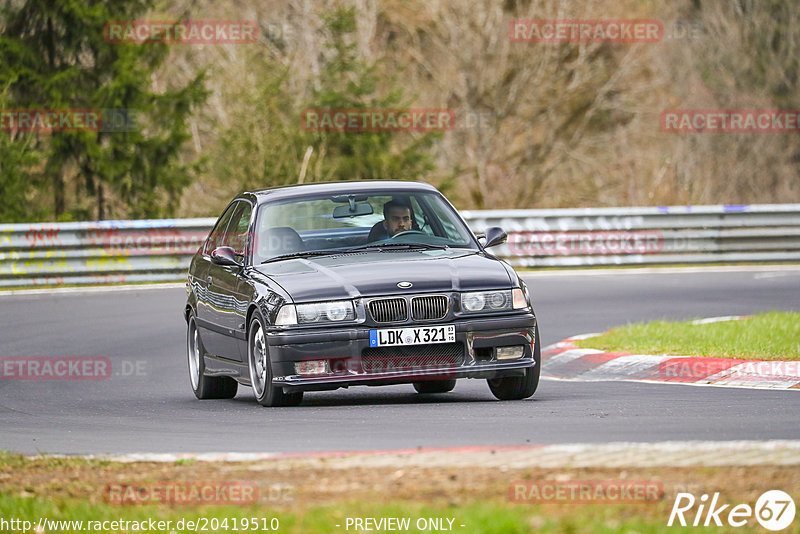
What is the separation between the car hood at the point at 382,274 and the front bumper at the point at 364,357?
243mm

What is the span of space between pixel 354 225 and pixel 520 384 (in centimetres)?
177

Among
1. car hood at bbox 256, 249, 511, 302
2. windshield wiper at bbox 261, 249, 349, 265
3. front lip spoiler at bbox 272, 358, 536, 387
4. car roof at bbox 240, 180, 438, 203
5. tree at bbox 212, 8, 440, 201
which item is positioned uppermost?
tree at bbox 212, 8, 440, 201

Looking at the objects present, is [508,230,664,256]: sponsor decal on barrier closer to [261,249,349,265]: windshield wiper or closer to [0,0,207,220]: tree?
[0,0,207,220]: tree

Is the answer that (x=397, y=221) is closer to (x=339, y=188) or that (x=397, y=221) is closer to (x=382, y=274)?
(x=339, y=188)

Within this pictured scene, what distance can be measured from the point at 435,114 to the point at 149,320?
55.2 feet

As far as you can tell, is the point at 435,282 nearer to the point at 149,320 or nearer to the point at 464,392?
the point at 464,392

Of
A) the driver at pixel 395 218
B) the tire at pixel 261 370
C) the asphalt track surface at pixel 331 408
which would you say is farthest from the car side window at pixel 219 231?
the tire at pixel 261 370

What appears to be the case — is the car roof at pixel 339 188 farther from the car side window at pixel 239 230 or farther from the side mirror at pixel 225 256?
the side mirror at pixel 225 256

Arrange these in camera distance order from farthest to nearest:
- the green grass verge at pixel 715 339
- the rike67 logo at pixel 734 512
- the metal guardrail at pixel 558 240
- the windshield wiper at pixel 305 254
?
the metal guardrail at pixel 558 240 → the green grass verge at pixel 715 339 → the windshield wiper at pixel 305 254 → the rike67 logo at pixel 734 512

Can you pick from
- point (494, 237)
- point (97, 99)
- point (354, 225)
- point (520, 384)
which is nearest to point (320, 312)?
point (354, 225)

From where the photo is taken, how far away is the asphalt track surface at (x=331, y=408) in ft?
25.6

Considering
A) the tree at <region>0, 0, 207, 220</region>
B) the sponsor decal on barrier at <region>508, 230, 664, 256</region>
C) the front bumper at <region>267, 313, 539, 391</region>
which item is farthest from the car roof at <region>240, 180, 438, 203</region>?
the tree at <region>0, 0, 207, 220</region>

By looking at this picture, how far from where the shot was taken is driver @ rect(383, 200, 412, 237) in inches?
429

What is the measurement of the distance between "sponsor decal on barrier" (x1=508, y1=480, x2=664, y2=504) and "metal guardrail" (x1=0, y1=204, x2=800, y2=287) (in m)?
17.3
